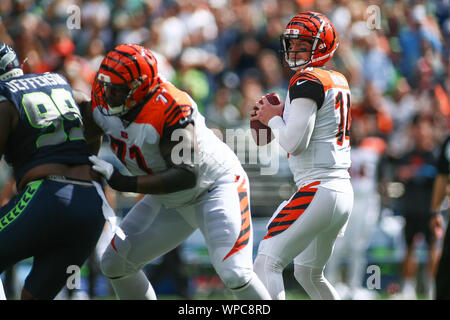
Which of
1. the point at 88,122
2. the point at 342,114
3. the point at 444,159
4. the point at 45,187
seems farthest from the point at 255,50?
the point at 45,187

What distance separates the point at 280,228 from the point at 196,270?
4.46 meters

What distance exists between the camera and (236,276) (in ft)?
15.2

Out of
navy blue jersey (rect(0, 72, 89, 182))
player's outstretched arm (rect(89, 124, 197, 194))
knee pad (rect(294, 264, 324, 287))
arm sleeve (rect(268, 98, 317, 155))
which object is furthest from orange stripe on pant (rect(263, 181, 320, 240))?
navy blue jersey (rect(0, 72, 89, 182))

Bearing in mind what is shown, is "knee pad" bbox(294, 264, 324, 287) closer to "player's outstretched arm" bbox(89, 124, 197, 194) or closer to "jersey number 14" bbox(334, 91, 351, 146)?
"jersey number 14" bbox(334, 91, 351, 146)

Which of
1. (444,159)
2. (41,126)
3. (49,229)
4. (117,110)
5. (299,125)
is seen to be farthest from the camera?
(444,159)

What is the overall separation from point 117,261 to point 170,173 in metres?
0.81

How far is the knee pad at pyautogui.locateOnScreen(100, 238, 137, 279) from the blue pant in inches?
15.0

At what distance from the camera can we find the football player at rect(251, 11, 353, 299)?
189 inches

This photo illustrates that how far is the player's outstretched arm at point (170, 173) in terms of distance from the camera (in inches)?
180

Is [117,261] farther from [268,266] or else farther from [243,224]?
[268,266]

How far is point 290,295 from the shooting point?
8.94m

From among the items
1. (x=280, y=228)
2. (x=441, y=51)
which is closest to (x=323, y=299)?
(x=280, y=228)

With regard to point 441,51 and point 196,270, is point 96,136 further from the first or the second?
point 441,51

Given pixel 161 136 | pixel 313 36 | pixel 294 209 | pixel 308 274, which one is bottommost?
pixel 308 274
